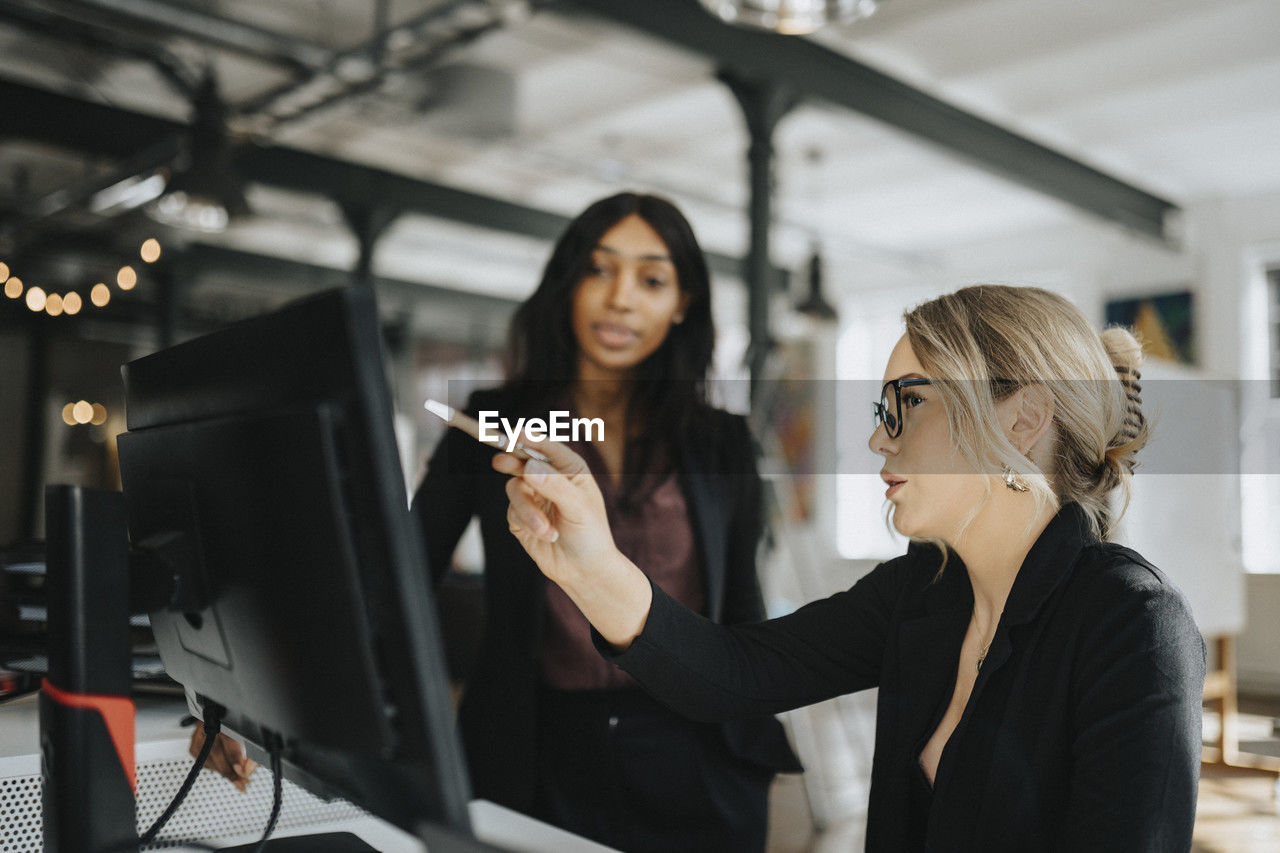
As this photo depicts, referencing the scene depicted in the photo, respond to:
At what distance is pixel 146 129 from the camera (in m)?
5.41

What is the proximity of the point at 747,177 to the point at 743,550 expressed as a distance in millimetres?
3701

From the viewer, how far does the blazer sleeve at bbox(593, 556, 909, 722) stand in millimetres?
1233

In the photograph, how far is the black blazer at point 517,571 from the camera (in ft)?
4.94

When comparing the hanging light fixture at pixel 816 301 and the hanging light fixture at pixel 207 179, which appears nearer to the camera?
the hanging light fixture at pixel 207 179

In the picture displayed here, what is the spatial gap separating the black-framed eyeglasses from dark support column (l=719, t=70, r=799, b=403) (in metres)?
3.27

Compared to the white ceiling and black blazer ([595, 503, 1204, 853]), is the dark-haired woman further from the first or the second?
the white ceiling

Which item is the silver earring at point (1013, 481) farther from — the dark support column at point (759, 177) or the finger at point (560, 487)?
the dark support column at point (759, 177)

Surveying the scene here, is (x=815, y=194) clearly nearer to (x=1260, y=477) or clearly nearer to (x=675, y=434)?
(x=1260, y=477)

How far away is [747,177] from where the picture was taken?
506 cm

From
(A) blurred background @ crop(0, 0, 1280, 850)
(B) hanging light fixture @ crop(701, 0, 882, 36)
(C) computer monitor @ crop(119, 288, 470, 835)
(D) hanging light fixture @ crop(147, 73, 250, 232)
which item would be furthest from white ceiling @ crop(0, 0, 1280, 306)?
(C) computer monitor @ crop(119, 288, 470, 835)

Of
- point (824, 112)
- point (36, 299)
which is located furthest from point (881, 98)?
point (36, 299)

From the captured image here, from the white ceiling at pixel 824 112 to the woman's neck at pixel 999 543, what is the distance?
10.6 feet

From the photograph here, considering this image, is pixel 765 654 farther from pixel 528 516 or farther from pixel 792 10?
pixel 792 10

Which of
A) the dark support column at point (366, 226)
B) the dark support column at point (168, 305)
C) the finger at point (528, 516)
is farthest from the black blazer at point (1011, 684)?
the dark support column at point (168, 305)
